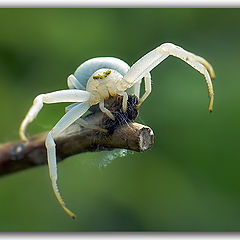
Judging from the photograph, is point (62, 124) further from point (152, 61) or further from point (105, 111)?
point (152, 61)

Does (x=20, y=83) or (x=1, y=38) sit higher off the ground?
(x=1, y=38)

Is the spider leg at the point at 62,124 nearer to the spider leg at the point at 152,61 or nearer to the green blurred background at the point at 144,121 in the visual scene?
the spider leg at the point at 152,61

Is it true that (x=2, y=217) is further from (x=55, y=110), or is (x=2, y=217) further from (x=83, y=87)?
(x=83, y=87)

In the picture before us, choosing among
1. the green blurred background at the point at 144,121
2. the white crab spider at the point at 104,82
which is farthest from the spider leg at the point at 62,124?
the green blurred background at the point at 144,121

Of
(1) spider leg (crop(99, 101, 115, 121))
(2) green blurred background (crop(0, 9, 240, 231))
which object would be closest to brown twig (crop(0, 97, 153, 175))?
(1) spider leg (crop(99, 101, 115, 121))

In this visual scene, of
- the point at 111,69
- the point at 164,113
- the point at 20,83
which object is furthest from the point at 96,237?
the point at 111,69

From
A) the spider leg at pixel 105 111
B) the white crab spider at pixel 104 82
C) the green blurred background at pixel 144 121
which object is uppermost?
the white crab spider at pixel 104 82
